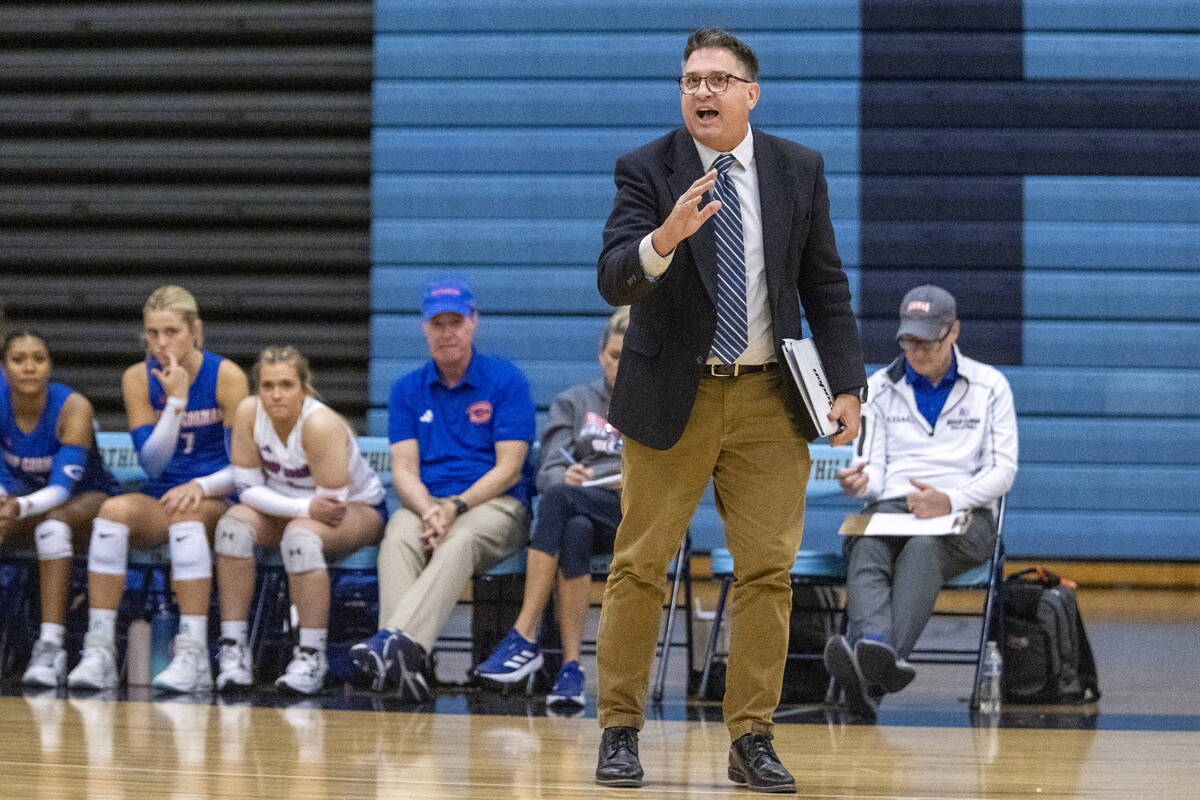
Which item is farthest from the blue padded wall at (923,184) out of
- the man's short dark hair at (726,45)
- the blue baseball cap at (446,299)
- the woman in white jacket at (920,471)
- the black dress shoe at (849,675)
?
the man's short dark hair at (726,45)

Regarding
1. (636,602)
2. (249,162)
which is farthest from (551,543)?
(249,162)

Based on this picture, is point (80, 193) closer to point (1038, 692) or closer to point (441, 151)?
point (441, 151)

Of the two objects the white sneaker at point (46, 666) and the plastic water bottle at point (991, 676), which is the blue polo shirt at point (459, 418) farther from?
the plastic water bottle at point (991, 676)

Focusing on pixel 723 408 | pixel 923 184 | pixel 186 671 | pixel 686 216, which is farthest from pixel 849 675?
pixel 923 184

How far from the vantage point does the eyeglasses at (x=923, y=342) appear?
429 cm

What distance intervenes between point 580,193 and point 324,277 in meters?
1.42

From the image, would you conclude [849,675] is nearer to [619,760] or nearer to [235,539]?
[619,760]

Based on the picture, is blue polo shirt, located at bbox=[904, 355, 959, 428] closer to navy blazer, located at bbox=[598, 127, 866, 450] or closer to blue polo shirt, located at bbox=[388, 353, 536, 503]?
blue polo shirt, located at bbox=[388, 353, 536, 503]

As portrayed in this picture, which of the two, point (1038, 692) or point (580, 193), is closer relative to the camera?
point (1038, 692)

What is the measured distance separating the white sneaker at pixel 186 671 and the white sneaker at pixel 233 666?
43 mm

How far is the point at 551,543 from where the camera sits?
4.19 meters

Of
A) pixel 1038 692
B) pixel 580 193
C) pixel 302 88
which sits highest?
pixel 302 88

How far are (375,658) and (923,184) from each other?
4324 millimetres

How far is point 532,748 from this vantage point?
3.20m
